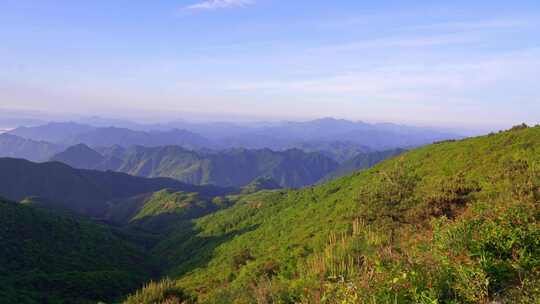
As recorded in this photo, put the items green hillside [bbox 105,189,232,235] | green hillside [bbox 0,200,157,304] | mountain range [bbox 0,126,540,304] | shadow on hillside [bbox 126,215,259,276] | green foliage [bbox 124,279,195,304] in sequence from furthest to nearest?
green hillside [bbox 105,189,232,235] < shadow on hillside [bbox 126,215,259,276] < green hillside [bbox 0,200,157,304] < green foliage [bbox 124,279,195,304] < mountain range [bbox 0,126,540,304]

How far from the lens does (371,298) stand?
5562 mm

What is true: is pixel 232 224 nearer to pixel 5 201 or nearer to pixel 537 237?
pixel 5 201

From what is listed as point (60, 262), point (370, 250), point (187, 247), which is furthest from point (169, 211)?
point (370, 250)

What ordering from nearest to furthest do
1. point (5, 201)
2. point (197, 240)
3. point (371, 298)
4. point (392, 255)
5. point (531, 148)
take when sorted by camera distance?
point (371, 298) < point (392, 255) < point (531, 148) < point (5, 201) < point (197, 240)

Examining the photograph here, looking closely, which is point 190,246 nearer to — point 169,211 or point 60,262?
point 60,262

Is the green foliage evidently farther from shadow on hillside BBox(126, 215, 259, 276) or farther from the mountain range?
shadow on hillside BBox(126, 215, 259, 276)

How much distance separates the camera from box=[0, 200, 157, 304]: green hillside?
41.6 meters

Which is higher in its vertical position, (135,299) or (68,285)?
(135,299)

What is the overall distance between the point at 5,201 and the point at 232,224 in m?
55.6

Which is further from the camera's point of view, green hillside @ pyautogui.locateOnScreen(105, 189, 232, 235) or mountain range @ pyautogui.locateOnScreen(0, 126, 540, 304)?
green hillside @ pyautogui.locateOnScreen(105, 189, 232, 235)

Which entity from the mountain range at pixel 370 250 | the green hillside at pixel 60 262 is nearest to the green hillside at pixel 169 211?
the green hillside at pixel 60 262

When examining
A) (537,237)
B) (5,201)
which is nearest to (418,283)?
(537,237)

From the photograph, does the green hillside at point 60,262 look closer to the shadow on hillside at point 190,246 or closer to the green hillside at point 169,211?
the shadow on hillside at point 190,246

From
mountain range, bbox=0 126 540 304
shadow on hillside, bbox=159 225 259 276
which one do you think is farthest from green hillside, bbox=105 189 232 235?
mountain range, bbox=0 126 540 304
